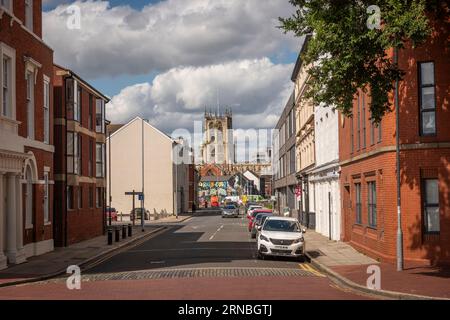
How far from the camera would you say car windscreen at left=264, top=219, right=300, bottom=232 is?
25.5 metres

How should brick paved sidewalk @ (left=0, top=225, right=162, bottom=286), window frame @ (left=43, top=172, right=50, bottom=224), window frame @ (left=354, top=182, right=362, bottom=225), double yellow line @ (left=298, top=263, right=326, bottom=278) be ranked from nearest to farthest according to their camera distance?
1. brick paved sidewalk @ (left=0, top=225, right=162, bottom=286)
2. double yellow line @ (left=298, top=263, right=326, bottom=278)
3. window frame @ (left=354, top=182, right=362, bottom=225)
4. window frame @ (left=43, top=172, right=50, bottom=224)

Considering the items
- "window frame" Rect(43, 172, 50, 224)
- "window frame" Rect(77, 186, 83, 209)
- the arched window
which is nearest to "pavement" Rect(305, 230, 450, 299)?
the arched window

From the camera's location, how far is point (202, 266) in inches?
832

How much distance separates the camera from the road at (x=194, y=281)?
14.8 metres

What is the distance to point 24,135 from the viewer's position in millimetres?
24734

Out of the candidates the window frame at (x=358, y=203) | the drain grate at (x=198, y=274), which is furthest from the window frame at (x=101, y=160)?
the drain grate at (x=198, y=274)

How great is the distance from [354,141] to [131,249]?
11.4m

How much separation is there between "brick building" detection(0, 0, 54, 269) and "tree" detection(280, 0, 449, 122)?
1054 cm

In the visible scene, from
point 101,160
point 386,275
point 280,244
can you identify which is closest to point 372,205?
point 280,244

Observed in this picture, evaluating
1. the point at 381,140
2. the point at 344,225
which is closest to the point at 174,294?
the point at 381,140

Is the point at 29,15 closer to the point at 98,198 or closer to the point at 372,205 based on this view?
the point at 372,205

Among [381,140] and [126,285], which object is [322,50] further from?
[126,285]

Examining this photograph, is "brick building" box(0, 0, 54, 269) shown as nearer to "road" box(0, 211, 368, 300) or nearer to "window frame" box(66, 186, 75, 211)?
"road" box(0, 211, 368, 300)

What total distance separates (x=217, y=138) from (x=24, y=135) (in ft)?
503
